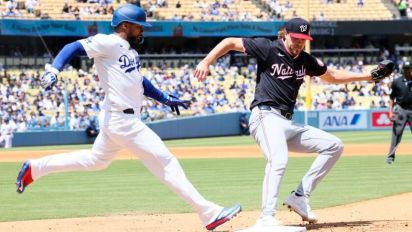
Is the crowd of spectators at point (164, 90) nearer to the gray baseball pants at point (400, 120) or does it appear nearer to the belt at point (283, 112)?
the gray baseball pants at point (400, 120)

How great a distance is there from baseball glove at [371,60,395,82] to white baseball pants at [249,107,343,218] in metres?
0.91

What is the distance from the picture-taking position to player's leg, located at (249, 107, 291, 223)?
24.8ft

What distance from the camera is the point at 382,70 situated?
8586 millimetres

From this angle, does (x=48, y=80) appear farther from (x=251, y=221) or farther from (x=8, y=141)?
(x=8, y=141)

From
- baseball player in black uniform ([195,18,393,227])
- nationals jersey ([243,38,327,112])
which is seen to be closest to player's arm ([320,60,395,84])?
baseball player in black uniform ([195,18,393,227])

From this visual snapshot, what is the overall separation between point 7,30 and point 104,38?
3087 centimetres

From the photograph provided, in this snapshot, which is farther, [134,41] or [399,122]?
[399,122]

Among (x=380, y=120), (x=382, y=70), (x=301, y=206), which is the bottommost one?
(x=380, y=120)

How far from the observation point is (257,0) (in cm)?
4584

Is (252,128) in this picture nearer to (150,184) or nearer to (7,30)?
(150,184)

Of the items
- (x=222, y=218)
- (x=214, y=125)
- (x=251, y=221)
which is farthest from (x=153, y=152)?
(x=214, y=125)

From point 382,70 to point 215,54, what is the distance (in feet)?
6.26

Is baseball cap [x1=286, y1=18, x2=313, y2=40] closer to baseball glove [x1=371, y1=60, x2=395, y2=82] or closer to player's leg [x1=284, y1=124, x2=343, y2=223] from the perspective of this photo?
player's leg [x1=284, y1=124, x2=343, y2=223]

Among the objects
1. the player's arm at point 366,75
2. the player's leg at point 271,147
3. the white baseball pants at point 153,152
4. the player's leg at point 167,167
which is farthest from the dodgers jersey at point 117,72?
the player's arm at point 366,75
